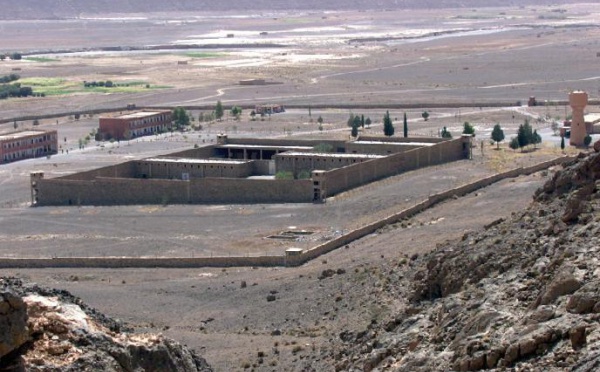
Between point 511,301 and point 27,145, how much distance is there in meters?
44.5

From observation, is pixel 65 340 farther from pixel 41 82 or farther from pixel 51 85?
pixel 41 82

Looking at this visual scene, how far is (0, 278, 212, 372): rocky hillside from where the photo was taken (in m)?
12.2

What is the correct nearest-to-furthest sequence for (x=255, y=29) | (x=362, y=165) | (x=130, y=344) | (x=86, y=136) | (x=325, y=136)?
1. (x=130, y=344)
2. (x=362, y=165)
3. (x=325, y=136)
4. (x=86, y=136)
5. (x=255, y=29)

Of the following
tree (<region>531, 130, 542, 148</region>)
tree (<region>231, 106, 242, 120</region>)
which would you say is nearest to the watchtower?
tree (<region>531, 130, 542, 148</region>)

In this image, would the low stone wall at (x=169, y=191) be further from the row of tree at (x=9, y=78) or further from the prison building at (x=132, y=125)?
the row of tree at (x=9, y=78)

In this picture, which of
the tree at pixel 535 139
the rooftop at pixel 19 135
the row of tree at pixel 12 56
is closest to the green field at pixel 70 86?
the row of tree at pixel 12 56

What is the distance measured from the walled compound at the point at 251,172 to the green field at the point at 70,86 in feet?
139

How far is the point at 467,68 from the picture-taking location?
335 ft

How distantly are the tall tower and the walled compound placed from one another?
13.9ft

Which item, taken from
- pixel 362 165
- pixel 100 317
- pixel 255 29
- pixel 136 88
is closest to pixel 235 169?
pixel 362 165

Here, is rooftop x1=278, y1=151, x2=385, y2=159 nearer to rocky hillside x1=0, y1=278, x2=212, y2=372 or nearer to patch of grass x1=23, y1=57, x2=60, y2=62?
rocky hillside x1=0, y1=278, x2=212, y2=372

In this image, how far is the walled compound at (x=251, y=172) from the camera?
4262 cm

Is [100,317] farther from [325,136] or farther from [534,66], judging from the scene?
[534,66]

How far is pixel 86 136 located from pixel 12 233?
86.3 feet
